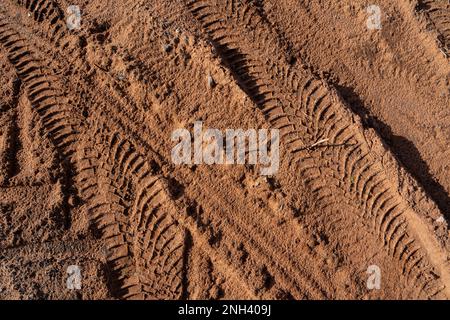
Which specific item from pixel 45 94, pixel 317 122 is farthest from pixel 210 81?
pixel 45 94

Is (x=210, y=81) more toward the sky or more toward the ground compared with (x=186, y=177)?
more toward the sky

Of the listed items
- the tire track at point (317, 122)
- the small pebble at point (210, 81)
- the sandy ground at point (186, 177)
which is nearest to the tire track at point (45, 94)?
the sandy ground at point (186, 177)

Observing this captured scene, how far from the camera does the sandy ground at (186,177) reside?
275 centimetres

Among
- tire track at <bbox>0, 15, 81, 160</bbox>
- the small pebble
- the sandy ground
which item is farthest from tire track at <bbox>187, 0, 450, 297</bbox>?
tire track at <bbox>0, 15, 81, 160</bbox>

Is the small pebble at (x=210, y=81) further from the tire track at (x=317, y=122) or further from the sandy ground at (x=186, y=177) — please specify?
the tire track at (x=317, y=122)

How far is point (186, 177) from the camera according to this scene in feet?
9.15

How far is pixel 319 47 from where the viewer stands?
302 cm

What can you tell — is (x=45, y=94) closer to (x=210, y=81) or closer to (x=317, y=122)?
(x=210, y=81)

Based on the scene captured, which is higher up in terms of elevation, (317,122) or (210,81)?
(210,81)

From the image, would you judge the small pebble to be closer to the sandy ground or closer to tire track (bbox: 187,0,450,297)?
the sandy ground

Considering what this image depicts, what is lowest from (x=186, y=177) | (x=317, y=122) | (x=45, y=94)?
(x=186, y=177)

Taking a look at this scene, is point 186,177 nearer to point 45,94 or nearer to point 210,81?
point 210,81

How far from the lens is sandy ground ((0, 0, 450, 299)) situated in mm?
2750

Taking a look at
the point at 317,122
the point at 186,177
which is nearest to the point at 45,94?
the point at 186,177
